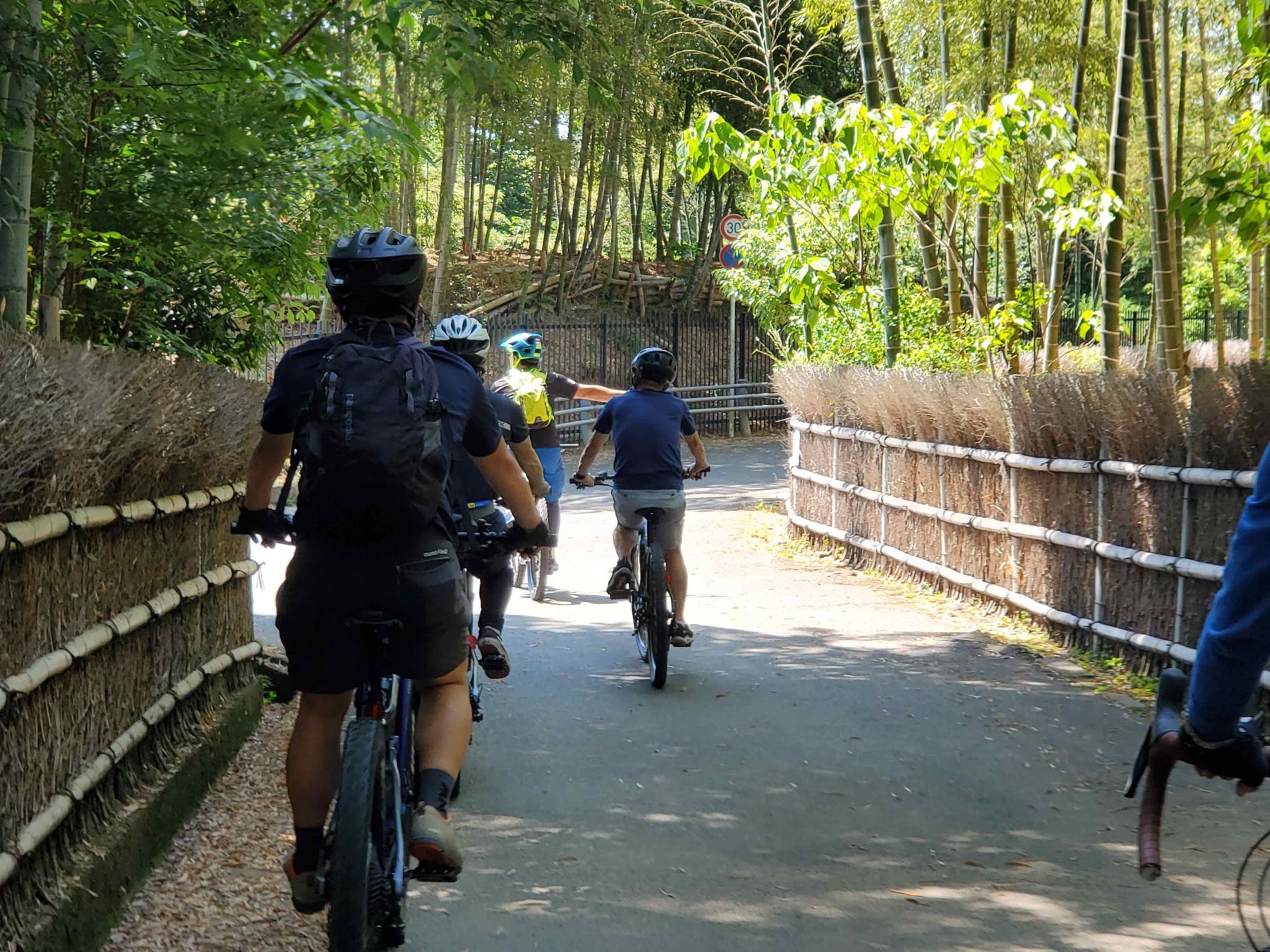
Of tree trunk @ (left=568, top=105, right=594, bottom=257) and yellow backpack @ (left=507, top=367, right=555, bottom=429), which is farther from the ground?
tree trunk @ (left=568, top=105, right=594, bottom=257)

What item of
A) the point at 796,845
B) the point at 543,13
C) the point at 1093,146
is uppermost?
the point at 1093,146

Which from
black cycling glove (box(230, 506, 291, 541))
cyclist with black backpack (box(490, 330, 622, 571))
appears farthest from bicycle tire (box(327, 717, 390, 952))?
cyclist with black backpack (box(490, 330, 622, 571))

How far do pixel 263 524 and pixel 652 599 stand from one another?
4.27 meters

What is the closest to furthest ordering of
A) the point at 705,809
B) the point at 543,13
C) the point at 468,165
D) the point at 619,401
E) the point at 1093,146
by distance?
the point at 705,809, the point at 543,13, the point at 619,401, the point at 1093,146, the point at 468,165

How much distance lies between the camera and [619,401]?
8.89m

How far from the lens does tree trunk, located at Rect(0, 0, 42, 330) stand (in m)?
5.45

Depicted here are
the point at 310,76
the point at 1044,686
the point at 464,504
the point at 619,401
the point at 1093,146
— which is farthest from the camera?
the point at 1093,146

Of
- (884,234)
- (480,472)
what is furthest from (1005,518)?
(480,472)

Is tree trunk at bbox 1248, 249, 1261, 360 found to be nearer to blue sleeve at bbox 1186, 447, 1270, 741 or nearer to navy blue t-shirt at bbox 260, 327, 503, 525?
navy blue t-shirt at bbox 260, 327, 503, 525

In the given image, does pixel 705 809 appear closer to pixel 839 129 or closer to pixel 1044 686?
pixel 1044 686

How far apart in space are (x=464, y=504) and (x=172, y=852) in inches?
74.7

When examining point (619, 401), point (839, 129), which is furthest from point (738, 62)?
point (619, 401)

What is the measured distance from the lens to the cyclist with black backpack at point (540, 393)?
9.71 m

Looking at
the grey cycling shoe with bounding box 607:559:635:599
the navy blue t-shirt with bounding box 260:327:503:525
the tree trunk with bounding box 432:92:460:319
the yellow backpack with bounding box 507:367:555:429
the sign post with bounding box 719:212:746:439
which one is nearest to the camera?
the navy blue t-shirt with bounding box 260:327:503:525
